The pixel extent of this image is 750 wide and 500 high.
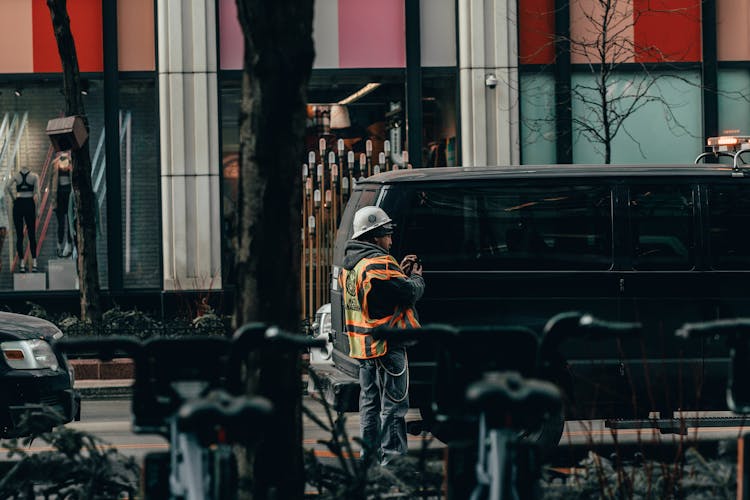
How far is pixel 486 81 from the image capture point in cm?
1820

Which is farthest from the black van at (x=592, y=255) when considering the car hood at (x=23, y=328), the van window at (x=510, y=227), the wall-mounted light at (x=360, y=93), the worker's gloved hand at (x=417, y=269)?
the wall-mounted light at (x=360, y=93)

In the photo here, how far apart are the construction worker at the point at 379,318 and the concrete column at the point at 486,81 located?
9.57m

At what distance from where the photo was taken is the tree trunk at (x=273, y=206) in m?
5.42

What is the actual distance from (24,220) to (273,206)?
45.0 feet

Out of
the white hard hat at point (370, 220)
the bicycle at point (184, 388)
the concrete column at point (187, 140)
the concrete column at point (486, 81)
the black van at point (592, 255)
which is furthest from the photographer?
the concrete column at point (486, 81)

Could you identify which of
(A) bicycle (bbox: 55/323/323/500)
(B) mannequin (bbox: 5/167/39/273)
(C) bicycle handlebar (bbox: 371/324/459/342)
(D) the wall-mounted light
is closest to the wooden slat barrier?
(D) the wall-mounted light

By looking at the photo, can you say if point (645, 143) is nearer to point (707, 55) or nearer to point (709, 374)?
point (707, 55)

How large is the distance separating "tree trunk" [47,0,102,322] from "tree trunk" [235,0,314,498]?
10.7m

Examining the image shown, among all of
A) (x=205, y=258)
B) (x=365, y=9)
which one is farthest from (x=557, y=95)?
(x=205, y=258)

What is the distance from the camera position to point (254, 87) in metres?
5.47

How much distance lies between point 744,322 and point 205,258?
46.6 feet

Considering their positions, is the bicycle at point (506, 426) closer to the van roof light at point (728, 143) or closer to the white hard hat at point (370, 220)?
the white hard hat at point (370, 220)

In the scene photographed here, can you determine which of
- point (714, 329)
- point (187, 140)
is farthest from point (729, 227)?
point (187, 140)

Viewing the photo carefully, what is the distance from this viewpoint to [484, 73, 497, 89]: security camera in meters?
18.1
